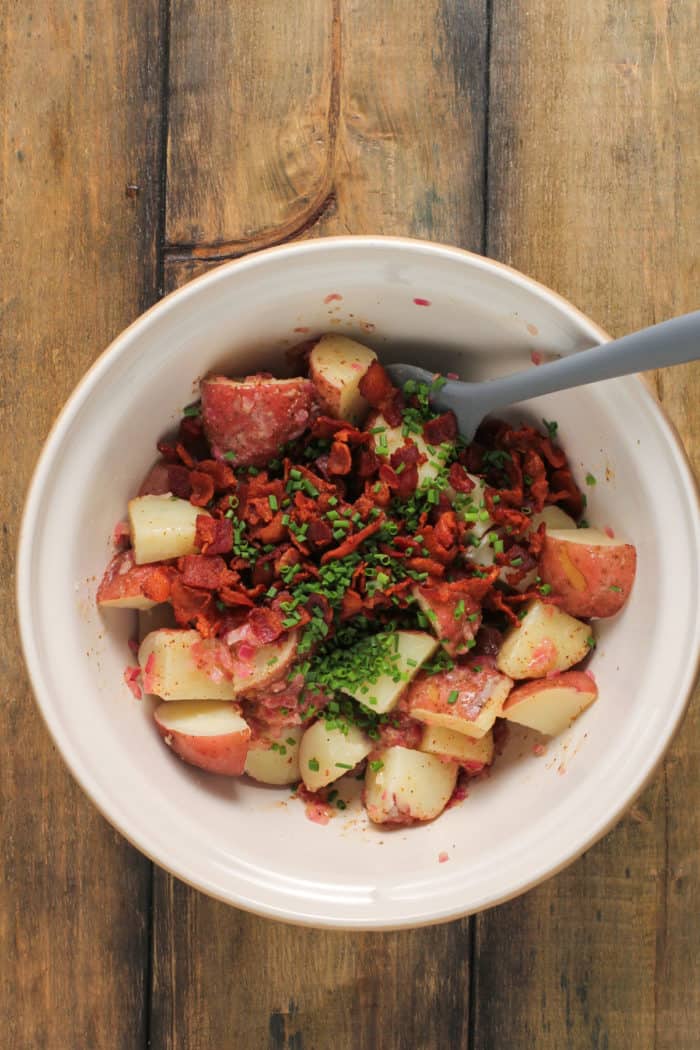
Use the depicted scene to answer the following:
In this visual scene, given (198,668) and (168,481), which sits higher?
(168,481)

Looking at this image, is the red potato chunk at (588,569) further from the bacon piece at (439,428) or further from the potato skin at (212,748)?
the potato skin at (212,748)

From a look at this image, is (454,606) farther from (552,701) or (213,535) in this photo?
(213,535)

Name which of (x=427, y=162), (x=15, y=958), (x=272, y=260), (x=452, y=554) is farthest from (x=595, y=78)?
(x=15, y=958)

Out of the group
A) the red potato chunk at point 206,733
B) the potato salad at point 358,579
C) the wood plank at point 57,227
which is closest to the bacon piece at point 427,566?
the potato salad at point 358,579

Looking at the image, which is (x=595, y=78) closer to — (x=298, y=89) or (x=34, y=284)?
(x=298, y=89)

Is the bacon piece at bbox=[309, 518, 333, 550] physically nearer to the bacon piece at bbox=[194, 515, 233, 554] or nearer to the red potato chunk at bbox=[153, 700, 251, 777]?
the bacon piece at bbox=[194, 515, 233, 554]

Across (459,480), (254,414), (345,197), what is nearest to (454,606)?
(459,480)
